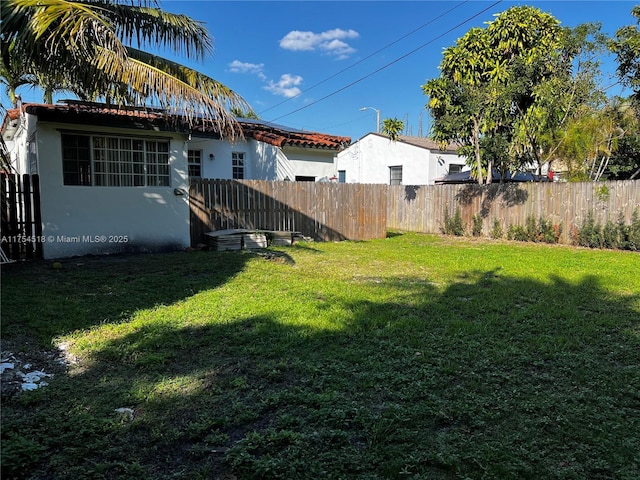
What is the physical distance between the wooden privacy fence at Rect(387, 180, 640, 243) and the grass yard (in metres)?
6.11

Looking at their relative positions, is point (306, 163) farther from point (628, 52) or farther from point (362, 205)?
point (628, 52)

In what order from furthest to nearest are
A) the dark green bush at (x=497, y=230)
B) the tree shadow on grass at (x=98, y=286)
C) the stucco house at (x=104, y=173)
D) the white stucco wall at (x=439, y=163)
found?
the white stucco wall at (x=439, y=163) → the dark green bush at (x=497, y=230) → the stucco house at (x=104, y=173) → the tree shadow on grass at (x=98, y=286)

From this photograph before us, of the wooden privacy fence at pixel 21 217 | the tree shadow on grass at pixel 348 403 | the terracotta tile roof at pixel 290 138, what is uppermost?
the terracotta tile roof at pixel 290 138

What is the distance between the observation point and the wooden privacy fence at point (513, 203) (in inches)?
483

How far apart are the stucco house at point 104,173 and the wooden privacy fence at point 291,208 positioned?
2.13ft

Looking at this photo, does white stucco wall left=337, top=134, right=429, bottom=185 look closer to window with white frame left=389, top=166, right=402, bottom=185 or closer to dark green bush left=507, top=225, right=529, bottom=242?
window with white frame left=389, top=166, right=402, bottom=185

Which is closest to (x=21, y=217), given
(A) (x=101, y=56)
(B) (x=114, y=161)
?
(B) (x=114, y=161)

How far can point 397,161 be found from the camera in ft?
84.4

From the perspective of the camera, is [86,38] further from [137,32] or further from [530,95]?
[530,95]

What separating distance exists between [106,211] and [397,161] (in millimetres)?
18829

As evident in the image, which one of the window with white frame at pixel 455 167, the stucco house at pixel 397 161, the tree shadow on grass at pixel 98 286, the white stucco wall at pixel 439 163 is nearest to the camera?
the tree shadow on grass at pixel 98 286

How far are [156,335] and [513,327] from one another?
406 cm

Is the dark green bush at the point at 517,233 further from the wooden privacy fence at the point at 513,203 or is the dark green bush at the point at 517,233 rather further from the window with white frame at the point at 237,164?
the window with white frame at the point at 237,164

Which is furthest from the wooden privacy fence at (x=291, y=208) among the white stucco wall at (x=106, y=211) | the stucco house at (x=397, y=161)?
the stucco house at (x=397, y=161)
